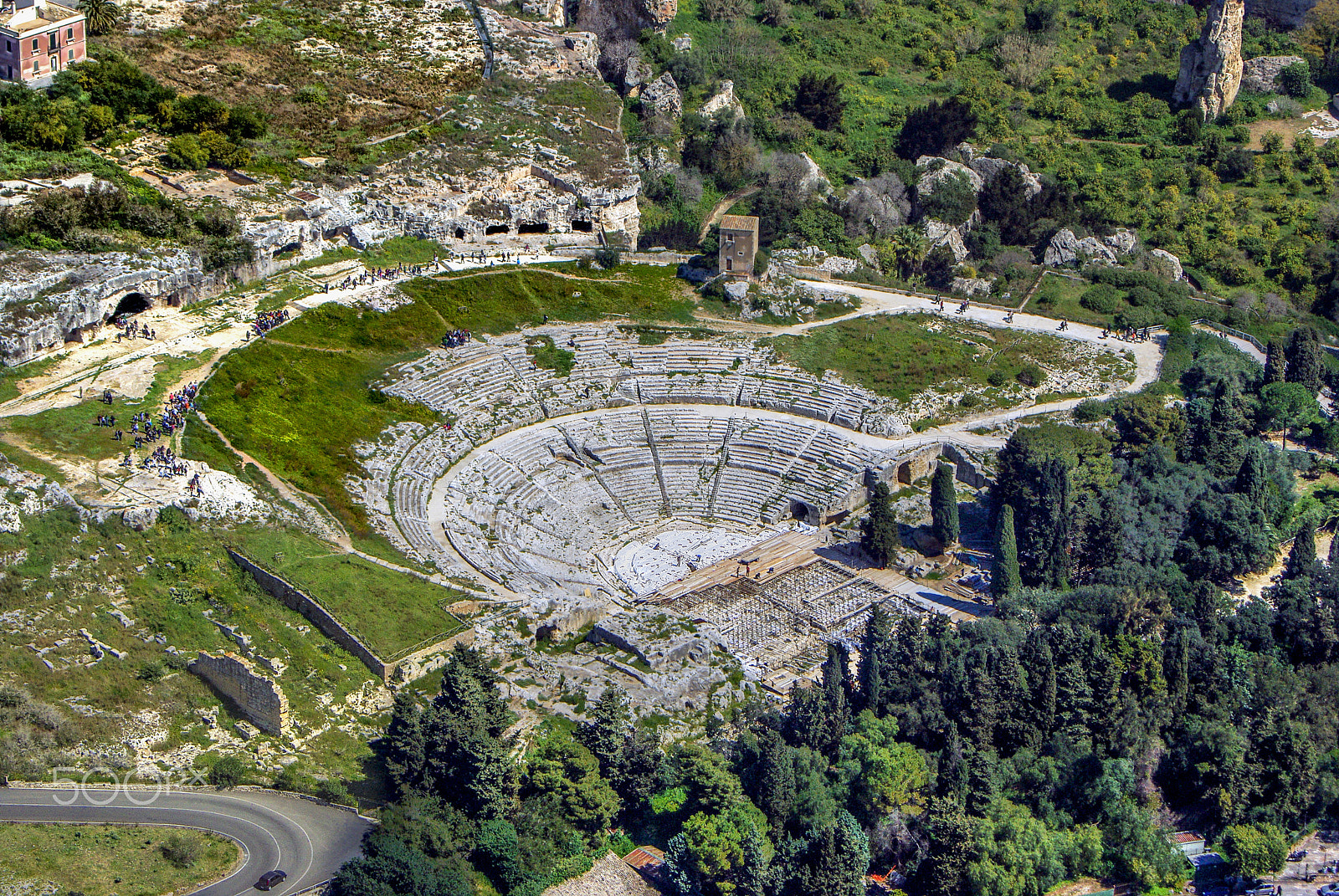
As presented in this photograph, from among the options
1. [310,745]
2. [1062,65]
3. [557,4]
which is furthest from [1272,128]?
[310,745]

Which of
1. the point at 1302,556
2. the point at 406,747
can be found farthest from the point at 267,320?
the point at 1302,556

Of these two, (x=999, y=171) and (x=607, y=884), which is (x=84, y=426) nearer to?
(x=607, y=884)

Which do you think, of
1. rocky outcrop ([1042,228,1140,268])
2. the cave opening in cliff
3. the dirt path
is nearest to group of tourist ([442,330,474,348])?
the cave opening in cliff

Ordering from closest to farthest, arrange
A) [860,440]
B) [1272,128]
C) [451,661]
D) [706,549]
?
[451,661] → [706,549] → [860,440] → [1272,128]

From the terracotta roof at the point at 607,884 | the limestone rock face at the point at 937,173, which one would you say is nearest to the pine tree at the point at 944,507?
the terracotta roof at the point at 607,884

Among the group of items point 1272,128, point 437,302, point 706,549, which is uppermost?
point 1272,128

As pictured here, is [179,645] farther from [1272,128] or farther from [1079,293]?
[1272,128]

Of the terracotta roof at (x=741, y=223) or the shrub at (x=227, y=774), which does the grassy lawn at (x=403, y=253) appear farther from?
the shrub at (x=227, y=774)
